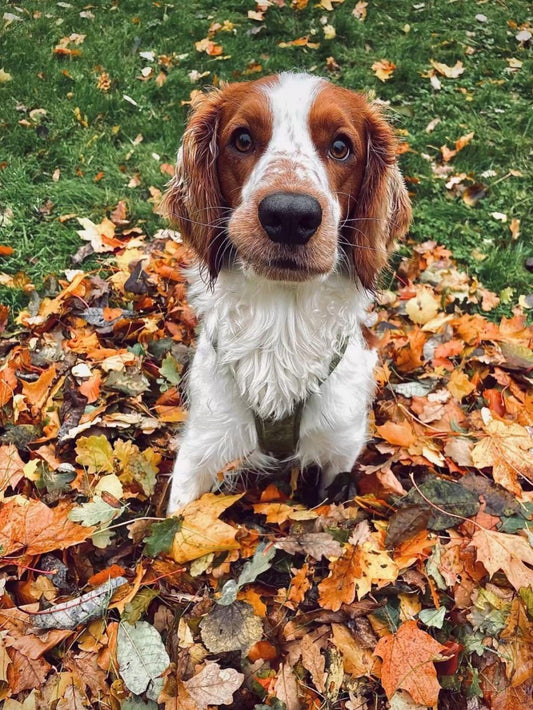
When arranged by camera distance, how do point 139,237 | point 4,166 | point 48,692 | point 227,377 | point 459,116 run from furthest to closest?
point 459,116, point 4,166, point 139,237, point 227,377, point 48,692

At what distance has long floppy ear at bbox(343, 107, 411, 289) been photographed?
8.68ft

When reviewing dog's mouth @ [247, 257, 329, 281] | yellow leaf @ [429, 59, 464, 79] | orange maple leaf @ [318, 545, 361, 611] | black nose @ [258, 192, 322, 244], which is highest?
yellow leaf @ [429, 59, 464, 79]

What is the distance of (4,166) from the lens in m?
5.32

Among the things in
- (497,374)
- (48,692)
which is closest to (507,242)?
(497,374)

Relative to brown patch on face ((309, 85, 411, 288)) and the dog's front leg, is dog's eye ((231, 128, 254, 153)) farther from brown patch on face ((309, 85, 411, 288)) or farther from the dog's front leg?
the dog's front leg

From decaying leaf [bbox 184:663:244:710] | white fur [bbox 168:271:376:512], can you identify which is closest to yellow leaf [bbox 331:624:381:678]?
decaying leaf [bbox 184:663:244:710]

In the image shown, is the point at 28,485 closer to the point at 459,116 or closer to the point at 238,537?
the point at 238,537

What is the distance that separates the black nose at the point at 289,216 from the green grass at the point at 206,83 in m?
2.73

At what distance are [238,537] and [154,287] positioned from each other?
7.06ft

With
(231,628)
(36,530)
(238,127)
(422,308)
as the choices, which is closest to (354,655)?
(231,628)

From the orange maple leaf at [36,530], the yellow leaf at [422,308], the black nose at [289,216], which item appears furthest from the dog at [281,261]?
the yellow leaf at [422,308]

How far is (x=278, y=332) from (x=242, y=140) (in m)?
0.88

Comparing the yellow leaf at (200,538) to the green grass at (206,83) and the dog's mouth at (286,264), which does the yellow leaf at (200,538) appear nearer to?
the dog's mouth at (286,264)

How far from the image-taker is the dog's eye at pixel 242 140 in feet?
8.11
